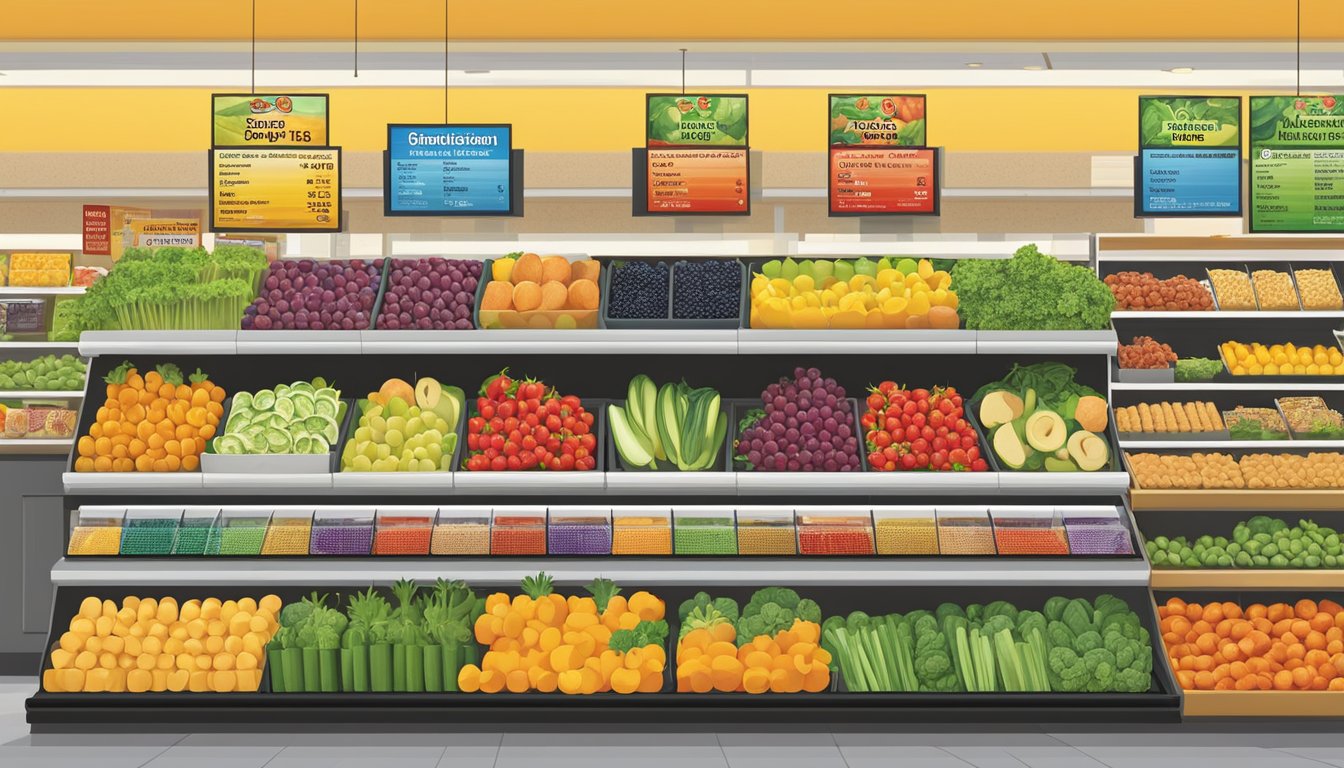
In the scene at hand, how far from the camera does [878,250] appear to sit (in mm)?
10336

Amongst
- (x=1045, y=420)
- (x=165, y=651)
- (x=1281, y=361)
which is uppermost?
(x=1281, y=361)

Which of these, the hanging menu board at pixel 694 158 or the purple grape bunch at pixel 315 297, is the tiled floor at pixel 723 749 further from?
the hanging menu board at pixel 694 158

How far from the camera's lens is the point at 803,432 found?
5129 mm

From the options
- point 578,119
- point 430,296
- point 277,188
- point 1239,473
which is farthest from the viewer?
point 578,119

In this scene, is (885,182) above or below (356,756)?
above

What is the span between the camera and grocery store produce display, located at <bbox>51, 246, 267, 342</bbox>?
5.28 m

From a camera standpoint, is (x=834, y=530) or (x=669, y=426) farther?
(x=669, y=426)

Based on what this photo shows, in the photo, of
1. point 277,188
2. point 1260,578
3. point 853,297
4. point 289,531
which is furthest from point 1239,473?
point 277,188

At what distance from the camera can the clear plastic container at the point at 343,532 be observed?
5.04 metres

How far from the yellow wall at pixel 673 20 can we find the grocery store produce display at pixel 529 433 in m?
3.28

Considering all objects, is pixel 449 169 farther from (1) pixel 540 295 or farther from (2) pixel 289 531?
(2) pixel 289 531

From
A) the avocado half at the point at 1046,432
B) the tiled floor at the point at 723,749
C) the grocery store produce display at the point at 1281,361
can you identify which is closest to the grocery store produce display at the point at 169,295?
the tiled floor at the point at 723,749

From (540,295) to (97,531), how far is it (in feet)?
6.49

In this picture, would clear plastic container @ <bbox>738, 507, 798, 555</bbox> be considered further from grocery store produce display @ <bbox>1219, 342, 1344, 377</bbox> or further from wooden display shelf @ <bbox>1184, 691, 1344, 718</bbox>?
grocery store produce display @ <bbox>1219, 342, 1344, 377</bbox>
